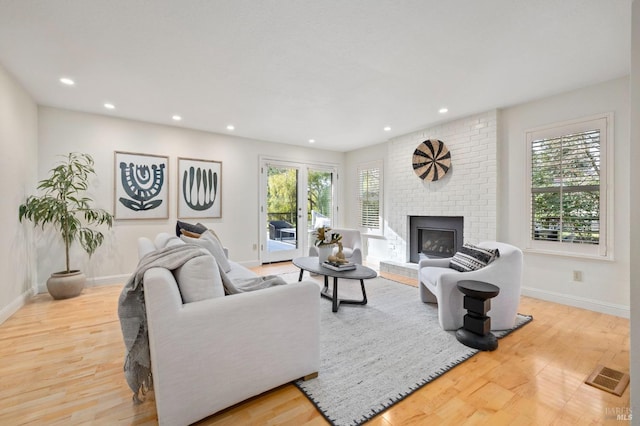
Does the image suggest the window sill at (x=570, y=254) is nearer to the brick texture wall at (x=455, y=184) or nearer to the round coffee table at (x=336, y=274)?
the brick texture wall at (x=455, y=184)

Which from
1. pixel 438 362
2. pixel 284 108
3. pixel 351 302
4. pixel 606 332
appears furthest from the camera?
pixel 284 108

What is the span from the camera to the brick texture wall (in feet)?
12.3

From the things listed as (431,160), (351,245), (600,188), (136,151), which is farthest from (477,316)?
(136,151)

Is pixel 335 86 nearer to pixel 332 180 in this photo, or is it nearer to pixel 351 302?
pixel 351 302

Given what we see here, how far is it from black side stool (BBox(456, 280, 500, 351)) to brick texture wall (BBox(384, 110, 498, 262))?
1785mm

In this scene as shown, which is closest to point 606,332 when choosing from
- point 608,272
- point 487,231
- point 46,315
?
point 608,272

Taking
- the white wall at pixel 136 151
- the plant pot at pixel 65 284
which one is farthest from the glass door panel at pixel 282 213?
the plant pot at pixel 65 284

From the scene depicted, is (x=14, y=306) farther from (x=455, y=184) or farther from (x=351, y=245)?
(x=455, y=184)

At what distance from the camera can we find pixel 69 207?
376cm

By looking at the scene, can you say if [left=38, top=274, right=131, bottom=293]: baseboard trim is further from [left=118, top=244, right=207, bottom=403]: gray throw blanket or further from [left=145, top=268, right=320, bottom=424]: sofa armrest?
[left=145, top=268, right=320, bottom=424]: sofa armrest

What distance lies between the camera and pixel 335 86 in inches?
119

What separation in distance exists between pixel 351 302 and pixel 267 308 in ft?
5.70

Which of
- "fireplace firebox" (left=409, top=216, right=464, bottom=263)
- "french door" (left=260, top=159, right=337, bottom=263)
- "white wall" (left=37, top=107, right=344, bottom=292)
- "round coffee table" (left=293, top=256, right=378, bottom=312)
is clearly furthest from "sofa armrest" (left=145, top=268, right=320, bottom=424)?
"french door" (left=260, top=159, right=337, bottom=263)

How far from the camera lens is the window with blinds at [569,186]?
9.68ft
